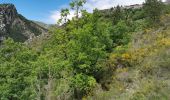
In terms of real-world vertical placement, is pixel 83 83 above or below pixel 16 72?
below

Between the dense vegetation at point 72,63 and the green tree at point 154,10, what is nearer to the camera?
the dense vegetation at point 72,63

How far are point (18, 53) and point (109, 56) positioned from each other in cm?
833

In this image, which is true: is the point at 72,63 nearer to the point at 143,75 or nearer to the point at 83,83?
the point at 83,83

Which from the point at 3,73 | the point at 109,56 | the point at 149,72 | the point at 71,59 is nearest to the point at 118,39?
the point at 109,56

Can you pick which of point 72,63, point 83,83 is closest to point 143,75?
point 83,83

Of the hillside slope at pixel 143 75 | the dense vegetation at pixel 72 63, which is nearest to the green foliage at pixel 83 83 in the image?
the dense vegetation at pixel 72 63

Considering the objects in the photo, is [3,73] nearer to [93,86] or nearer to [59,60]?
[59,60]

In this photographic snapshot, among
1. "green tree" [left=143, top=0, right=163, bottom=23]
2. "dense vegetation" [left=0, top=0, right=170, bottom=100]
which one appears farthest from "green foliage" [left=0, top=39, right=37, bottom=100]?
"green tree" [left=143, top=0, right=163, bottom=23]

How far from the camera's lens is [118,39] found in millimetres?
40406

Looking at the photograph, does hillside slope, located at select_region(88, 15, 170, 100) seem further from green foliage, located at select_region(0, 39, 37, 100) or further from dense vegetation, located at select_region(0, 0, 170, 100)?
green foliage, located at select_region(0, 39, 37, 100)

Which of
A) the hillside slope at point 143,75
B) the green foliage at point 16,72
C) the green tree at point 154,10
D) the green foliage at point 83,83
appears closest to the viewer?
the hillside slope at point 143,75

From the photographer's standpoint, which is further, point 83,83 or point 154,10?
point 154,10

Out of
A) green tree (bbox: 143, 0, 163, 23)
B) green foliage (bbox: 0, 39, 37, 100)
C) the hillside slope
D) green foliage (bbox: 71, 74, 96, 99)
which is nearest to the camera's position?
the hillside slope

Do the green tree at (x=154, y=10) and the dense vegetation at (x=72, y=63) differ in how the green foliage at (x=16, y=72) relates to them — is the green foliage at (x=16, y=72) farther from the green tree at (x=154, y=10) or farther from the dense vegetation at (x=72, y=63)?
the green tree at (x=154, y=10)
